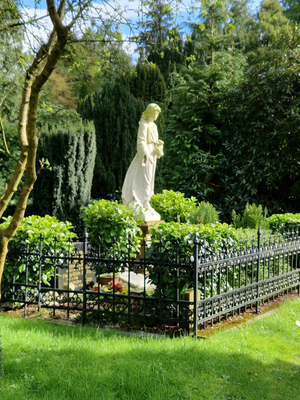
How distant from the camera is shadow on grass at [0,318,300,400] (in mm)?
3320

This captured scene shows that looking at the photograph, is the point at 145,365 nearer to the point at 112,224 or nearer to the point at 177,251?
the point at 177,251

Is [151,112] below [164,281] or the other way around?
the other way around

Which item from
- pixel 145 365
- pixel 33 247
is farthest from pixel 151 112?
pixel 145 365

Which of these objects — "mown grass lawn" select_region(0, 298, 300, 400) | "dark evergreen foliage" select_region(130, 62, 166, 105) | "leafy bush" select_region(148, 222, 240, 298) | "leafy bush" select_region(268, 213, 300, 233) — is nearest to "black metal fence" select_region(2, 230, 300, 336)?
A: "leafy bush" select_region(148, 222, 240, 298)

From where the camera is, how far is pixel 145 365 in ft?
12.1

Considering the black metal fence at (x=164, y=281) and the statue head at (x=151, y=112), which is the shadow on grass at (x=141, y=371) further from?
the statue head at (x=151, y=112)

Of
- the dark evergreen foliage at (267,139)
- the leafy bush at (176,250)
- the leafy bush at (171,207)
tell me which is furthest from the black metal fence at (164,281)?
the dark evergreen foliage at (267,139)

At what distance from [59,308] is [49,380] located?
7.43 feet

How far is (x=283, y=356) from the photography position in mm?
4250

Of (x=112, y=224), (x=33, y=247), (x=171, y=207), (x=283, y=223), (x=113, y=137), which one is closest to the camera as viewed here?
(x=33, y=247)

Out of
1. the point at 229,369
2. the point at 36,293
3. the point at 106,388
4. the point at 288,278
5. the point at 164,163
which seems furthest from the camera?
the point at 164,163

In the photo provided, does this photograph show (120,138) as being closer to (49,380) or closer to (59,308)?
(59,308)

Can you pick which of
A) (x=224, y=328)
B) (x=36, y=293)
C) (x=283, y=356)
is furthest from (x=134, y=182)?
(x=283, y=356)

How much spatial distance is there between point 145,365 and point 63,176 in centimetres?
879
